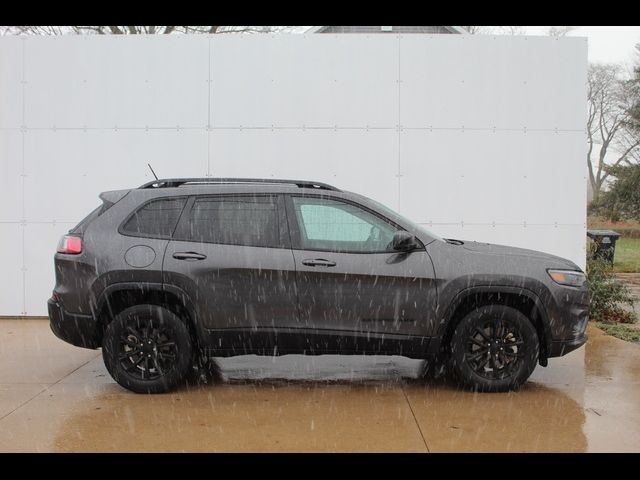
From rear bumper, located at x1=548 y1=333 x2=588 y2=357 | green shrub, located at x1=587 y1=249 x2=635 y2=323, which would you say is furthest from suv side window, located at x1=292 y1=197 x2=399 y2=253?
green shrub, located at x1=587 y1=249 x2=635 y2=323

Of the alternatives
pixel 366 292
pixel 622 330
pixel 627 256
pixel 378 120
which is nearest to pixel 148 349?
pixel 366 292

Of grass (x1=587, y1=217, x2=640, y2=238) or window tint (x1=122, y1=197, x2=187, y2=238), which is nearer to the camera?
window tint (x1=122, y1=197, x2=187, y2=238)

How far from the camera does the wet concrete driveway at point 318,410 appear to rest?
498cm

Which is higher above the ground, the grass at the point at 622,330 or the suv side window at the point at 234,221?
the suv side window at the point at 234,221

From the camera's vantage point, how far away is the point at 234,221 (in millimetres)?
6410

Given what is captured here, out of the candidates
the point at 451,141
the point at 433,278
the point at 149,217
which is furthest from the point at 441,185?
the point at 149,217

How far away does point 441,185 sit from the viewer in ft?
33.1

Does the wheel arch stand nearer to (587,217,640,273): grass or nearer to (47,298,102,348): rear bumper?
(47,298,102,348): rear bumper

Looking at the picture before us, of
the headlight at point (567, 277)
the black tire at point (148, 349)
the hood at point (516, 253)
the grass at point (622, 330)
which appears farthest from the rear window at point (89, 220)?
the grass at point (622, 330)

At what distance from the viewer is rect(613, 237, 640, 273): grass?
70.2ft

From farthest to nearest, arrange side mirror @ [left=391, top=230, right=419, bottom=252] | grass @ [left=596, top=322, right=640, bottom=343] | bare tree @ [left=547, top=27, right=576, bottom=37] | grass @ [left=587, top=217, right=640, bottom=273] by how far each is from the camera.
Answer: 1. grass @ [left=587, top=217, right=640, bottom=273]
2. bare tree @ [left=547, top=27, right=576, bottom=37]
3. grass @ [left=596, top=322, right=640, bottom=343]
4. side mirror @ [left=391, top=230, right=419, bottom=252]

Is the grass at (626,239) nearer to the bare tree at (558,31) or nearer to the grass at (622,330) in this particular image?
the bare tree at (558,31)

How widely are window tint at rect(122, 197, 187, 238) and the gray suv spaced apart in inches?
0.5

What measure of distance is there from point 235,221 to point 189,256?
0.50 meters
